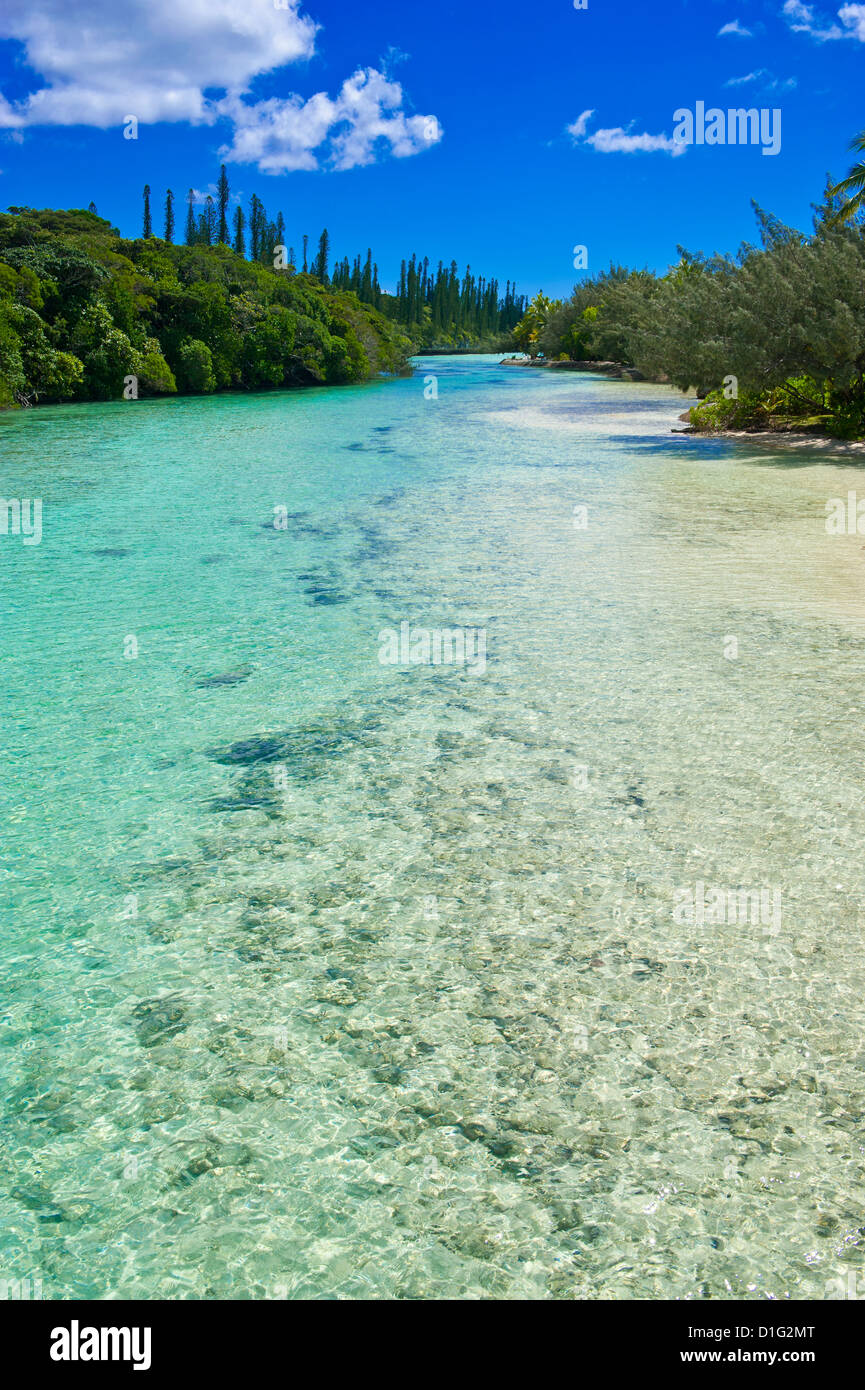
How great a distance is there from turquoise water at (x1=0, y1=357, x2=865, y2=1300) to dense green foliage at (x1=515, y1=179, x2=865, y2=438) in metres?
11.1

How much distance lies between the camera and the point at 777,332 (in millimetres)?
18781

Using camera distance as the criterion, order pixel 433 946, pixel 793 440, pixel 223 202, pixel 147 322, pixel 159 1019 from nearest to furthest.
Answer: pixel 159 1019, pixel 433 946, pixel 793 440, pixel 147 322, pixel 223 202

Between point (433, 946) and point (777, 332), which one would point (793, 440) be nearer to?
point (777, 332)

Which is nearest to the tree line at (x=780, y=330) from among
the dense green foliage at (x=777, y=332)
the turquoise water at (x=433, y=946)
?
the dense green foliage at (x=777, y=332)

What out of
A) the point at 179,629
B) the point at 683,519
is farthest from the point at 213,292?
the point at 179,629

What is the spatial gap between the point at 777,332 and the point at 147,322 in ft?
103

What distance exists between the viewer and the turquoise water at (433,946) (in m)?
2.54

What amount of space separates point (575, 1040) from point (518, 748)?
2.61 meters

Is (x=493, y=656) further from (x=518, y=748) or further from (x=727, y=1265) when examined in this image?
(x=727, y=1265)

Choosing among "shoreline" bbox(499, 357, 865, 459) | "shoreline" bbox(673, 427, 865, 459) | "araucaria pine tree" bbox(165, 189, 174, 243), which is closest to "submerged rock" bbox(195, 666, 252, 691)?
"shoreline" bbox(673, 427, 865, 459)

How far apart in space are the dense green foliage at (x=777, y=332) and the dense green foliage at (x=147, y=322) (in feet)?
74.9

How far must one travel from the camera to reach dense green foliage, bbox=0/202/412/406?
35406 millimetres

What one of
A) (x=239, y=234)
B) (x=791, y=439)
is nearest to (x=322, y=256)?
(x=239, y=234)

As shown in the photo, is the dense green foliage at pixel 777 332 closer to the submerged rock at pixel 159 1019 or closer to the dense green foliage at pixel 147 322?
the submerged rock at pixel 159 1019
